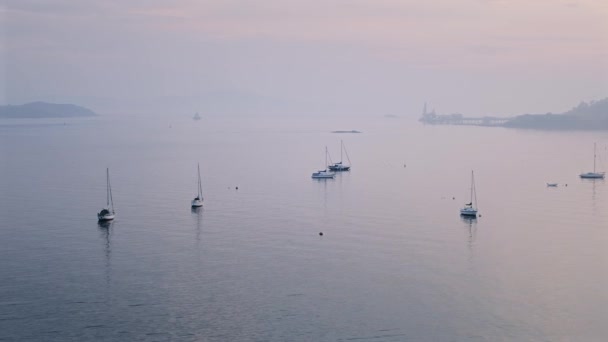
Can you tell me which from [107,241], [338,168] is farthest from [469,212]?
[338,168]

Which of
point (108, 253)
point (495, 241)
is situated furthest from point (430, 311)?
point (108, 253)

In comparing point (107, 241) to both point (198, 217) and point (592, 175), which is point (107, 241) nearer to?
point (198, 217)

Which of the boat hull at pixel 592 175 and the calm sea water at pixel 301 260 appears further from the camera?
the boat hull at pixel 592 175

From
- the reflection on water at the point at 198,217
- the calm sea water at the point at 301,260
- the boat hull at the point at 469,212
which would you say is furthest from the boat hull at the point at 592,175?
the reflection on water at the point at 198,217

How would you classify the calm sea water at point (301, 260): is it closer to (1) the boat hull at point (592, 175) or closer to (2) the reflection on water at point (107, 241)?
(2) the reflection on water at point (107, 241)

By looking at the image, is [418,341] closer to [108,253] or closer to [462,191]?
[108,253]

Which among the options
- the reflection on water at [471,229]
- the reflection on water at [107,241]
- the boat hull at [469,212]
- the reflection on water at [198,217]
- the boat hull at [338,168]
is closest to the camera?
the reflection on water at [107,241]

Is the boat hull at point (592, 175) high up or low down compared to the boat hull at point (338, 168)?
down

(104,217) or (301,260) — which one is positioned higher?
(104,217)
